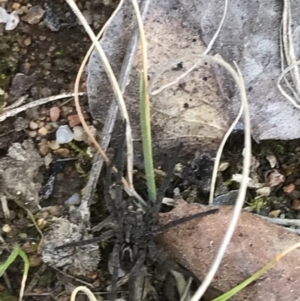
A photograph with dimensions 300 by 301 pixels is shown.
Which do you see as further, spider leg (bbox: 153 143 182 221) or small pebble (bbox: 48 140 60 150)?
small pebble (bbox: 48 140 60 150)

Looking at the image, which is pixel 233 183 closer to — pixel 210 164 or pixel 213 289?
pixel 210 164

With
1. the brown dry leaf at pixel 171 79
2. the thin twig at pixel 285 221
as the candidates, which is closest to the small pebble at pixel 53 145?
the brown dry leaf at pixel 171 79

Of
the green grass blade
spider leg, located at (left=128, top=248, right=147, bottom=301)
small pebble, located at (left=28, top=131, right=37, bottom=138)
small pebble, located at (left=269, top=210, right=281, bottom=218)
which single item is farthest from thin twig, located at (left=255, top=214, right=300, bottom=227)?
small pebble, located at (left=28, top=131, right=37, bottom=138)

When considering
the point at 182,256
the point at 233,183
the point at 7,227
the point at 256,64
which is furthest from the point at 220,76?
the point at 7,227

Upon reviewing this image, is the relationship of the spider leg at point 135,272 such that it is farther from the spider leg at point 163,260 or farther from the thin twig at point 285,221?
the thin twig at point 285,221

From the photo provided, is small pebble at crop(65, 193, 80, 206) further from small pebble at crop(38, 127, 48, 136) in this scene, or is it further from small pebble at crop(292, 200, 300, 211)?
small pebble at crop(292, 200, 300, 211)
